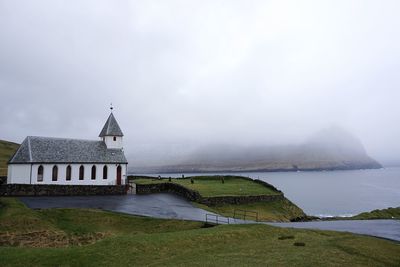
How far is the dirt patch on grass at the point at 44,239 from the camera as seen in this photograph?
926 inches

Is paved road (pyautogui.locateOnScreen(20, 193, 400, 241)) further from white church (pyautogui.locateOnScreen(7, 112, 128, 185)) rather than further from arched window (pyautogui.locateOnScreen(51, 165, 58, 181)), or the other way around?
arched window (pyautogui.locateOnScreen(51, 165, 58, 181))

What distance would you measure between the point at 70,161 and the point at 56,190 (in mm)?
7027

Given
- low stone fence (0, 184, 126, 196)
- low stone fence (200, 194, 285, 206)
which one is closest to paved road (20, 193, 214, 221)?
low stone fence (0, 184, 126, 196)

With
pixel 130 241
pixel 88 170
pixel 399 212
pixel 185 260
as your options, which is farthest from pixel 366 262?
pixel 88 170

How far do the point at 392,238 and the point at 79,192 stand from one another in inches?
1449

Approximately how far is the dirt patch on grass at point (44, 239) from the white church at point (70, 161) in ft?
81.6

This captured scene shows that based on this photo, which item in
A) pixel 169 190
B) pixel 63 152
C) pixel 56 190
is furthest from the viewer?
pixel 169 190

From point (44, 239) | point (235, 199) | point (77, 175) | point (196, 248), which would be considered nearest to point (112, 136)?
point (77, 175)

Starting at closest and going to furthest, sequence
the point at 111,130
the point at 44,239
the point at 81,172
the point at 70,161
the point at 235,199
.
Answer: the point at 44,239
the point at 235,199
the point at 70,161
the point at 81,172
the point at 111,130

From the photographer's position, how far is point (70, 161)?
50.0 metres

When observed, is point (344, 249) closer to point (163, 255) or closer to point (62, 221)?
point (163, 255)

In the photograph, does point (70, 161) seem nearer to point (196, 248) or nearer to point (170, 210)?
point (170, 210)

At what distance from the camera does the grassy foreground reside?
17203 millimetres

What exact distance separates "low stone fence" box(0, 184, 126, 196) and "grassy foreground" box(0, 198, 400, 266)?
15.6 m
